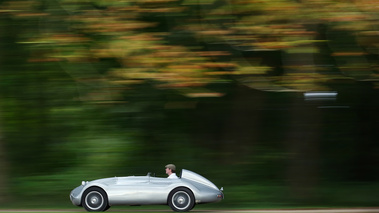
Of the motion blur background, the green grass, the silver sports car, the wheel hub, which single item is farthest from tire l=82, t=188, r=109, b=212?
the green grass

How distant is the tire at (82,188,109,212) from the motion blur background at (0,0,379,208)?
7.68 ft

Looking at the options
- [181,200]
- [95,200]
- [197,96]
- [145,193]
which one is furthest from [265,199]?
[95,200]

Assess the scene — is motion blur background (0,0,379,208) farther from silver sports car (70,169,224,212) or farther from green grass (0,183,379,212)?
silver sports car (70,169,224,212)

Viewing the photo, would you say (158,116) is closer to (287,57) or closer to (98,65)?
(98,65)

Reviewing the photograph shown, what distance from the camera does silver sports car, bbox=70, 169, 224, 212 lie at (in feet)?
31.7

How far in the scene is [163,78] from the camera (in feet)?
36.4

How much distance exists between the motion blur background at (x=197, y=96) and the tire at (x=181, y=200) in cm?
220

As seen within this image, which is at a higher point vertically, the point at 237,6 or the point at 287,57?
the point at 237,6

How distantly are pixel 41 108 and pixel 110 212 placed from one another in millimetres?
5419

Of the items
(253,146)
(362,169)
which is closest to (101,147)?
(253,146)

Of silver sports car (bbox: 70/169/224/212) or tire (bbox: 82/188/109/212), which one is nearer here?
silver sports car (bbox: 70/169/224/212)

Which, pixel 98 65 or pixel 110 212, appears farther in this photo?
pixel 98 65

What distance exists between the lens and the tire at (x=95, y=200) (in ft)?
32.1

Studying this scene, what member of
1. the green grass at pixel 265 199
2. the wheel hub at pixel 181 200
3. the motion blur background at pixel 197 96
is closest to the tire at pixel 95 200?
the wheel hub at pixel 181 200
